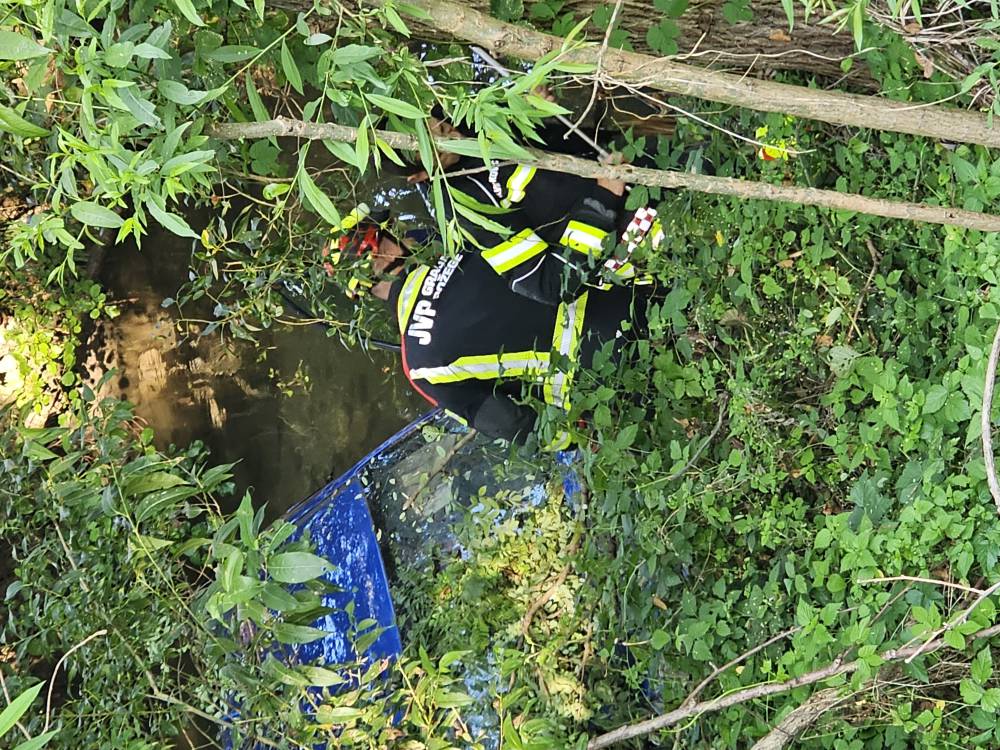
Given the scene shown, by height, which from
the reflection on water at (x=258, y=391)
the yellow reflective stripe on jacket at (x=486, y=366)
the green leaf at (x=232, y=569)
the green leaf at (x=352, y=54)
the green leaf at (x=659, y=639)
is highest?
the green leaf at (x=352, y=54)

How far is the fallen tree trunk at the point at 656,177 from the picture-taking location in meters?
1.59

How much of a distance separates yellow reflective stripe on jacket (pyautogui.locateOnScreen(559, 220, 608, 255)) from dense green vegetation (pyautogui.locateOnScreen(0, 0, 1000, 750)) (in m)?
0.27

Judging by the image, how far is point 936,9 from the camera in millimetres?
2117

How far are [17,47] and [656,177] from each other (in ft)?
3.80

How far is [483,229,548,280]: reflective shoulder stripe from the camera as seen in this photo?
120 inches

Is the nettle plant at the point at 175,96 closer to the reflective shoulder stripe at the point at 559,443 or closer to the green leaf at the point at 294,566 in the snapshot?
the green leaf at the point at 294,566

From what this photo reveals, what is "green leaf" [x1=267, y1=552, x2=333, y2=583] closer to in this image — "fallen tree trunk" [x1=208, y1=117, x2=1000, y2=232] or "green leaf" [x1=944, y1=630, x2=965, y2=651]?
"fallen tree trunk" [x1=208, y1=117, x2=1000, y2=232]

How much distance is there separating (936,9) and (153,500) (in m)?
2.51

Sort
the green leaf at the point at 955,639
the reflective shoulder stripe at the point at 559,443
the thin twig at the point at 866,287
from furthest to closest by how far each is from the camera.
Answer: the reflective shoulder stripe at the point at 559,443
the thin twig at the point at 866,287
the green leaf at the point at 955,639

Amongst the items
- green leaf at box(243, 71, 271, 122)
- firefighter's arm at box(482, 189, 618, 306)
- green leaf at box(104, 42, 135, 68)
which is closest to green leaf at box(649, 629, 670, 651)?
firefighter's arm at box(482, 189, 618, 306)

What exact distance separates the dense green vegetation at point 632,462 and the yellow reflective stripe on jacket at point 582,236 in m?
0.27

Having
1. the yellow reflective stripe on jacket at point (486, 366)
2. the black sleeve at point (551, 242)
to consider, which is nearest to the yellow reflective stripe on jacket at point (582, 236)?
the black sleeve at point (551, 242)

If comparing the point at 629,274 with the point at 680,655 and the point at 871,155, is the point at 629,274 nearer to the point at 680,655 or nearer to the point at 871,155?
the point at 871,155

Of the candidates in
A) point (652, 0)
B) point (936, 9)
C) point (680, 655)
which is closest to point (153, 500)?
point (680, 655)
